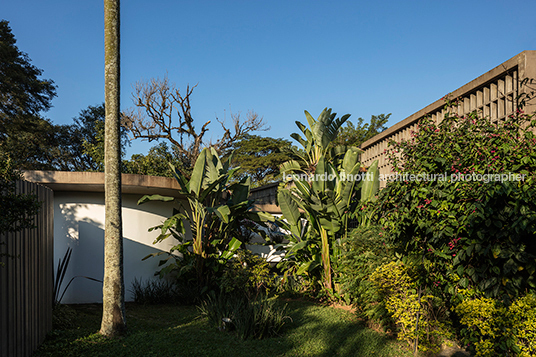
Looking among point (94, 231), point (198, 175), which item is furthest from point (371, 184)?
point (94, 231)

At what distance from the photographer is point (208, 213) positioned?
25.6 feet

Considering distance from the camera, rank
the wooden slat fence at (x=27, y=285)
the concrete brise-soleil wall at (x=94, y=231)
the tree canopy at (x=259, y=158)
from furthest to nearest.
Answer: the tree canopy at (x=259, y=158) → the concrete brise-soleil wall at (x=94, y=231) → the wooden slat fence at (x=27, y=285)

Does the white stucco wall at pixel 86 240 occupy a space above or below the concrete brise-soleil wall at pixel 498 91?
below

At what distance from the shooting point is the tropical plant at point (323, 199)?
22.2 ft

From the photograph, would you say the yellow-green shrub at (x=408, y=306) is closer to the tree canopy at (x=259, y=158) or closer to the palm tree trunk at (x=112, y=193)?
the palm tree trunk at (x=112, y=193)

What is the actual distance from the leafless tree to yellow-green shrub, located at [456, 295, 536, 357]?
1772 centimetres

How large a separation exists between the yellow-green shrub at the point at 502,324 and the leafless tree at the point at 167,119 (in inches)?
697

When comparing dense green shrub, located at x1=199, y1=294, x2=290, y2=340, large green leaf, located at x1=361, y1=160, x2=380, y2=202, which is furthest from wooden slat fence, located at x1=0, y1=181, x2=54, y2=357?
large green leaf, located at x1=361, y1=160, x2=380, y2=202

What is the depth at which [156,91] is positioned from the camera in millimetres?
20031

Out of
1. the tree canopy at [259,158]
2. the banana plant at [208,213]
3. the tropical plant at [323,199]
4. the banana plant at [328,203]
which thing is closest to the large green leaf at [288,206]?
the tropical plant at [323,199]

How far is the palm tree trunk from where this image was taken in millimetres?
5137

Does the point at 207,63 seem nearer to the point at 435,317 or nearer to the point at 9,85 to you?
the point at 435,317

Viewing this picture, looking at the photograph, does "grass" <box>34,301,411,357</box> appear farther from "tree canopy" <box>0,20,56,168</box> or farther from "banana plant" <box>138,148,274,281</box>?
"tree canopy" <box>0,20,56,168</box>

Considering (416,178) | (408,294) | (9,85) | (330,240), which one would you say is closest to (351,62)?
(330,240)
